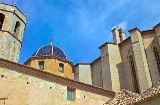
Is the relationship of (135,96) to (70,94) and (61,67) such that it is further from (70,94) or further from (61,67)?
(61,67)

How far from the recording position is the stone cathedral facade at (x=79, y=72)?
10.5m

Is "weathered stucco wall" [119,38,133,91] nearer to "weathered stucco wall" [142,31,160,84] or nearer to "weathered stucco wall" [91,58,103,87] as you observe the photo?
A: "weathered stucco wall" [142,31,160,84]

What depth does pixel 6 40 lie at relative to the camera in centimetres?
1614

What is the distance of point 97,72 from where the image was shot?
19.5 m

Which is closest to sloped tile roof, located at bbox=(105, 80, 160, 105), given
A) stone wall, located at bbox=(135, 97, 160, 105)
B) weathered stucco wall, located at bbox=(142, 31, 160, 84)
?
stone wall, located at bbox=(135, 97, 160, 105)

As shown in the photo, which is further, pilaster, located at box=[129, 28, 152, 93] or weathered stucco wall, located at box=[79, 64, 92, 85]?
weathered stucco wall, located at box=[79, 64, 92, 85]

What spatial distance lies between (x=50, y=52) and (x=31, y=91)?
7.02m

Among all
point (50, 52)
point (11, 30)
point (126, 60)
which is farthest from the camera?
point (50, 52)

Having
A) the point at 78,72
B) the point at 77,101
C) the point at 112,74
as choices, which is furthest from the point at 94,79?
the point at 77,101

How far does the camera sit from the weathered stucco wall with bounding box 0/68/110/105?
10122 mm

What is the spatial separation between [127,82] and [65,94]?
627 cm

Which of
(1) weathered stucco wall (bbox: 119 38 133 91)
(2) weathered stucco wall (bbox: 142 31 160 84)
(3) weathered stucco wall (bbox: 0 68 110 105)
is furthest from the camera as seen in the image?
(1) weathered stucco wall (bbox: 119 38 133 91)

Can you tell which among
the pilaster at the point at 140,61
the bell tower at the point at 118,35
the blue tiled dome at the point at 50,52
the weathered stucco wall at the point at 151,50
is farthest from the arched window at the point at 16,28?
the weathered stucco wall at the point at 151,50

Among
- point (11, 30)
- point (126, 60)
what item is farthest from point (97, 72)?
point (11, 30)
